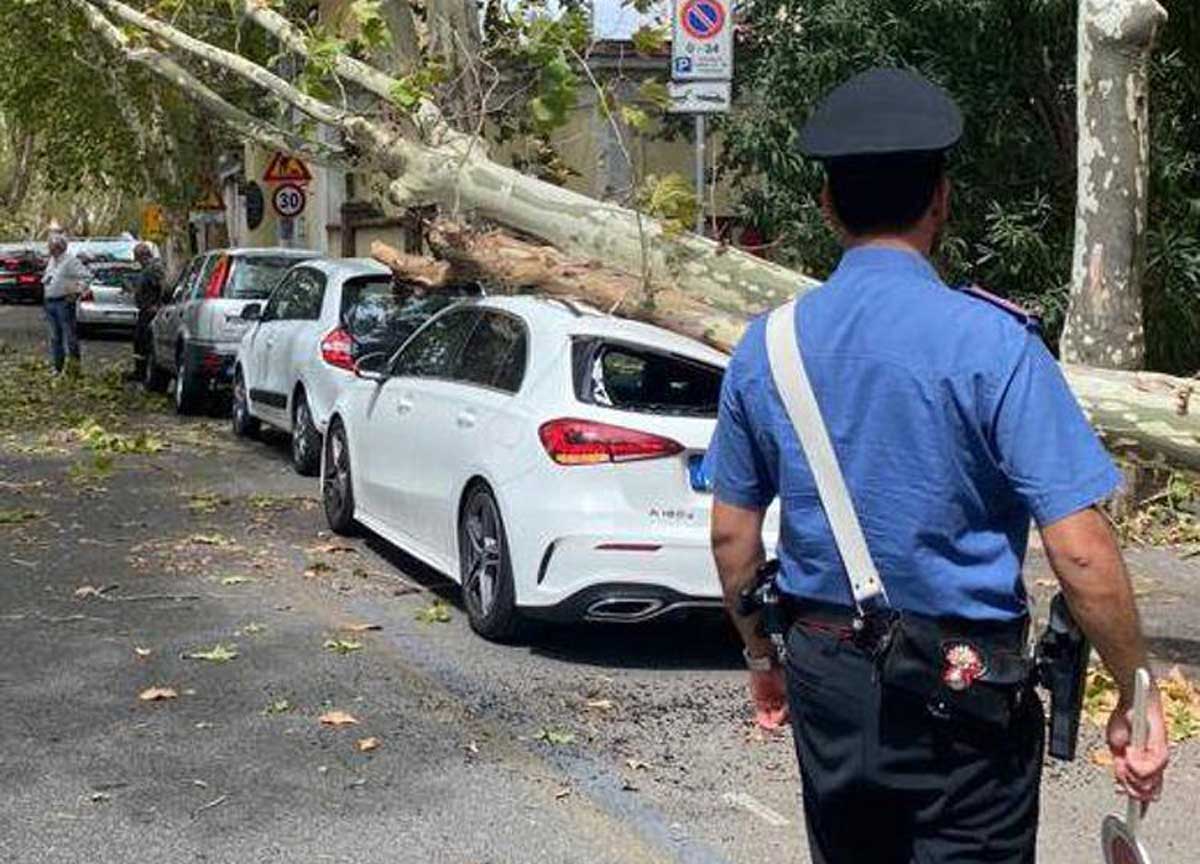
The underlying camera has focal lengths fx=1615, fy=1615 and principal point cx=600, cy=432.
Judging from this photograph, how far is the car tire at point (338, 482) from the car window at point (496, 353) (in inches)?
70.4

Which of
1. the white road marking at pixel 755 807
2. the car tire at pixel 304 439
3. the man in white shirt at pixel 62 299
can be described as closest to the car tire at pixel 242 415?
the car tire at pixel 304 439

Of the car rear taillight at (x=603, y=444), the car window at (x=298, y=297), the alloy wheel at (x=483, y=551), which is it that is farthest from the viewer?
the car window at (x=298, y=297)

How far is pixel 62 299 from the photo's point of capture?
1997 cm

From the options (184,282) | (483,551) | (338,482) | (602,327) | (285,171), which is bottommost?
(338,482)

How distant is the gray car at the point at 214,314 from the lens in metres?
15.6

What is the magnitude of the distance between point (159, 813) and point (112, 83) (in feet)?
68.4

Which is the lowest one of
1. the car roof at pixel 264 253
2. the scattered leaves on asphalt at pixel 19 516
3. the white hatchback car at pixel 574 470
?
the scattered leaves on asphalt at pixel 19 516

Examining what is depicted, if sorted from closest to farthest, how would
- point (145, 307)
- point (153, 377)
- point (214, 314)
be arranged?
point (214, 314) < point (153, 377) < point (145, 307)

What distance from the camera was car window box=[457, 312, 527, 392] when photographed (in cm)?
731

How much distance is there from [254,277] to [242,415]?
2177 millimetres

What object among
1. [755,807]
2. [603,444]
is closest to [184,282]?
[603,444]

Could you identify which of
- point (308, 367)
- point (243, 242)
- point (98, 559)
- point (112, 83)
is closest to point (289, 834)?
point (98, 559)

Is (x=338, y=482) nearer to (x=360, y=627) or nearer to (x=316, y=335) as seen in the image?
(x=360, y=627)

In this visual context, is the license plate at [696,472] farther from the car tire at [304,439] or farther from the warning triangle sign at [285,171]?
the warning triangle sign at [285,171]
